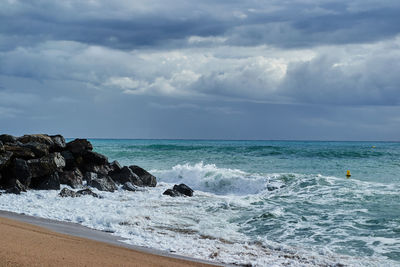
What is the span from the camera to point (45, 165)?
607 inches

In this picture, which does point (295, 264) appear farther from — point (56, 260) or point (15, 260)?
point (15, 260)

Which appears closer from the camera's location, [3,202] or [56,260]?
[56,260]

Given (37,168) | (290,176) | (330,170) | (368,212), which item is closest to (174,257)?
(368,212)

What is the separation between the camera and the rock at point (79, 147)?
60.6 feet

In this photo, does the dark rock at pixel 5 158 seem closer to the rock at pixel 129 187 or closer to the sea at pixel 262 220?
the sea at pixel 262 220

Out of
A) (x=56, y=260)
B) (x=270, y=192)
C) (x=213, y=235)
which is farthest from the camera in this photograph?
(x=270, y=192)

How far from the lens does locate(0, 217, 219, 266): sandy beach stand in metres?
5.15

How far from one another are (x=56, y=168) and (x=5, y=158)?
1.87m

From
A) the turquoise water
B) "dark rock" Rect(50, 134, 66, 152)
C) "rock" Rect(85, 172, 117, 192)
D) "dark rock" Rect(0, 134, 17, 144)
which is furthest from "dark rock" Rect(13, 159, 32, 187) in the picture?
the turquoise water

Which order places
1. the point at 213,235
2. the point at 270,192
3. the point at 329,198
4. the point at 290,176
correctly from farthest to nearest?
the point at 290,176, the point at 270,192, the point at 329,198, the point at 213,235

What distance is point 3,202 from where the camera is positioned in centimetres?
1208

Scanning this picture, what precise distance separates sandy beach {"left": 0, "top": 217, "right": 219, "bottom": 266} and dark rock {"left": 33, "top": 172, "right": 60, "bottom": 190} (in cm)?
777

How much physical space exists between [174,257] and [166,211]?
5212mm

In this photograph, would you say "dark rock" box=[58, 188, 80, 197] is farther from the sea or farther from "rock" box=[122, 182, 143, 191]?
"rock" box=[122, 182, 143, 191]
